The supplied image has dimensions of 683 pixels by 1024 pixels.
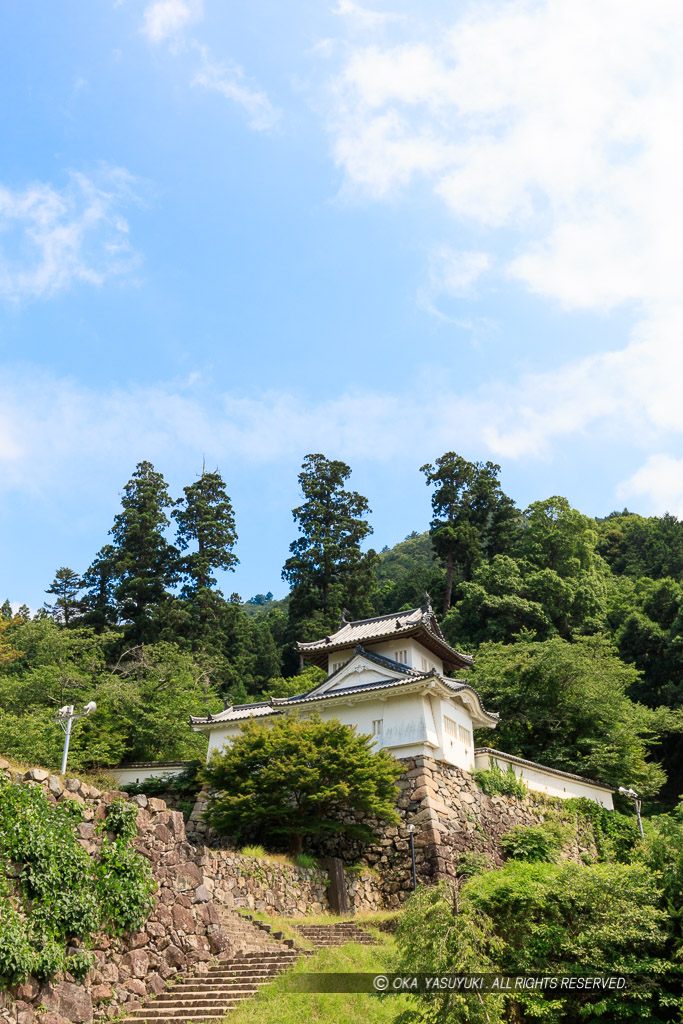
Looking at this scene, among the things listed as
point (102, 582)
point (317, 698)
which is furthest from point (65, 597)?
point (317, 698)

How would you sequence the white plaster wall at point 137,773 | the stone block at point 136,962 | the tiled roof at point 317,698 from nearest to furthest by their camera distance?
the stone block at point 136,962, the tiled roof at point 317,698, the white plaster wall at point 137,773

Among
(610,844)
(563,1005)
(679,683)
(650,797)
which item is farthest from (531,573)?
A: (563,1005)

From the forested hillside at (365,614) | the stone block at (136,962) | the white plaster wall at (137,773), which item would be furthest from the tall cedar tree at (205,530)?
the stone block at (136,962)

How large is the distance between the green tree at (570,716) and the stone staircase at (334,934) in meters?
14.9

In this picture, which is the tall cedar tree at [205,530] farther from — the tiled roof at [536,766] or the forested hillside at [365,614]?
the tiled roof at [536,766]

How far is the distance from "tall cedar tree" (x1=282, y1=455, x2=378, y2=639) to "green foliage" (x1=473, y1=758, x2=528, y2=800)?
726 inches

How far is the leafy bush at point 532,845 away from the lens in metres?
23.0

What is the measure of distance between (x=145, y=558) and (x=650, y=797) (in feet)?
96.3

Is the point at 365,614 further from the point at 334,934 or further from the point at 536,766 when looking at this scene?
the point at 334,934

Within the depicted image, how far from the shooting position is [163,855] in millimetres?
12234

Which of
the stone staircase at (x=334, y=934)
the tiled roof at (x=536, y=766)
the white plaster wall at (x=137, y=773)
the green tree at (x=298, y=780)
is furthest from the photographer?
the white plaster wall at (x=137, y=773)

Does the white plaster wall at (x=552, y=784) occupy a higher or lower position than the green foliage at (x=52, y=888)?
higher

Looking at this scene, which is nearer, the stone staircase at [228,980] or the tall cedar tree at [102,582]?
the stone staircase at [228,980]

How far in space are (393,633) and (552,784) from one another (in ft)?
26.3
